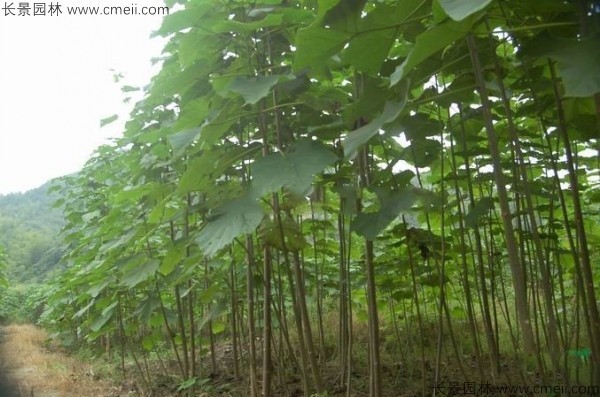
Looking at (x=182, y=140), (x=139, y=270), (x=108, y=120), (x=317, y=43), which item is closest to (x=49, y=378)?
(x=108, y=120)

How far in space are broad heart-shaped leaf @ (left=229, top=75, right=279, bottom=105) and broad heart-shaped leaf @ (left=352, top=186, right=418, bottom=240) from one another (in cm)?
48

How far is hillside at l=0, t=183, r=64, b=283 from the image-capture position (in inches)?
284

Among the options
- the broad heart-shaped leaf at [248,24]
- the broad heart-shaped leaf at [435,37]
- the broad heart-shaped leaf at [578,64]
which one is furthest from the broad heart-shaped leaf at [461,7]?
the broad heart-shaped leaf at [248,24]

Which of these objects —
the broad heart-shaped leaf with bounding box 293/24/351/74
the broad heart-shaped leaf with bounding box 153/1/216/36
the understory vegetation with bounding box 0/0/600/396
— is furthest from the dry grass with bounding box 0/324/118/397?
the broad heart-shaped leaf with bounding box 293/24/351/74

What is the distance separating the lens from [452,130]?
6.69 ft

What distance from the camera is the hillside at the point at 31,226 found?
722 centimetres

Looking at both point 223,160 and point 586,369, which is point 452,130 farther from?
point 586,369

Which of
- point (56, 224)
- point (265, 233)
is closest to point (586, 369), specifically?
point (265, 233)

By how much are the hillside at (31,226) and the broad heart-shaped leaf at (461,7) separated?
7.09m

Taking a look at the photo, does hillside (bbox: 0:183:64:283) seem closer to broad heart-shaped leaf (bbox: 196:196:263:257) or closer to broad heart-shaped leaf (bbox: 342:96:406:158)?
broad heart-shaped leaf (bbox: 196:196:263:257)

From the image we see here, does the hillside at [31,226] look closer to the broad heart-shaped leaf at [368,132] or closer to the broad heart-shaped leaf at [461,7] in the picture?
the broad heart-shaped leaf at [368,132]

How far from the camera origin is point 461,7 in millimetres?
804

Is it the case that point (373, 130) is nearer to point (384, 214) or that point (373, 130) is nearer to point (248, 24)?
point (384, 214)

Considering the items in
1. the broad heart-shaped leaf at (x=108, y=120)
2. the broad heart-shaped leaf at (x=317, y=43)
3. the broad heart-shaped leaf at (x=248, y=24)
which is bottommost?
the broad heart-shaped leaf at (x=317, y=43)
